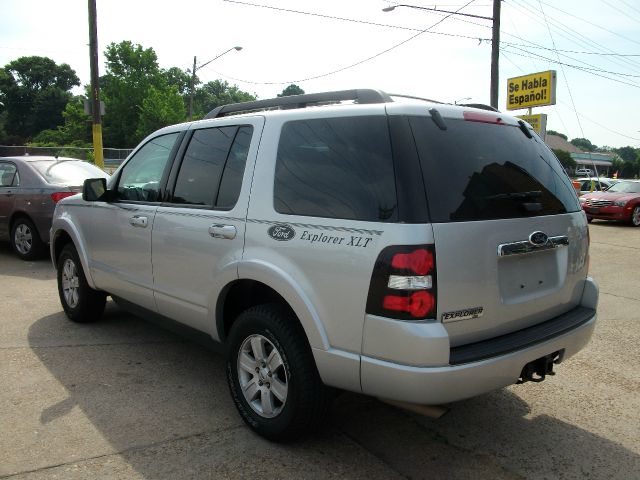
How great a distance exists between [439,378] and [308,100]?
1850 millimetres

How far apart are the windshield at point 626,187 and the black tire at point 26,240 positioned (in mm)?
16904

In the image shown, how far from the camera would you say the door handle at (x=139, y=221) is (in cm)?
398

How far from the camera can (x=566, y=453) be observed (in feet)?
9.96

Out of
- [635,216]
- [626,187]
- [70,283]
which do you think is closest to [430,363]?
[70,283]

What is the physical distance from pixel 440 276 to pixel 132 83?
72.8 meters

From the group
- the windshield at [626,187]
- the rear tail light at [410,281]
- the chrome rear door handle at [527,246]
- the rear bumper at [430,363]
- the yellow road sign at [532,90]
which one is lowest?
the rear bumper at [430,363]

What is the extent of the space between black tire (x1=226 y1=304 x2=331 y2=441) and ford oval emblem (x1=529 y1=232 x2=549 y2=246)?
1293mm

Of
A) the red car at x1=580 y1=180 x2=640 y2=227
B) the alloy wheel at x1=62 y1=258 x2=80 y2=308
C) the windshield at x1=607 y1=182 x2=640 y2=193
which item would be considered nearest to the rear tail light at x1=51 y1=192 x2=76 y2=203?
the alloy wheel at x1=62 y1=258 x2=80 y2=308

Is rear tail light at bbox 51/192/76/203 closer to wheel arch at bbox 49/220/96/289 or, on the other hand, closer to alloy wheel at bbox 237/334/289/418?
wheel arch at bbox 49/220/96/289

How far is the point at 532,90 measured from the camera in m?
24.0

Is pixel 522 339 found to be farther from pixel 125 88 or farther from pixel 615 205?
pixel 125 88

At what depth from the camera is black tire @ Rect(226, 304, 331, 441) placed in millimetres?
2811

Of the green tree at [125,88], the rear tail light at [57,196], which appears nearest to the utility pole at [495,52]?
the rear tail light at [57,196]

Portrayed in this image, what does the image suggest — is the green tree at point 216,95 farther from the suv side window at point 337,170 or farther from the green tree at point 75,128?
the suv side window at point 337,170
